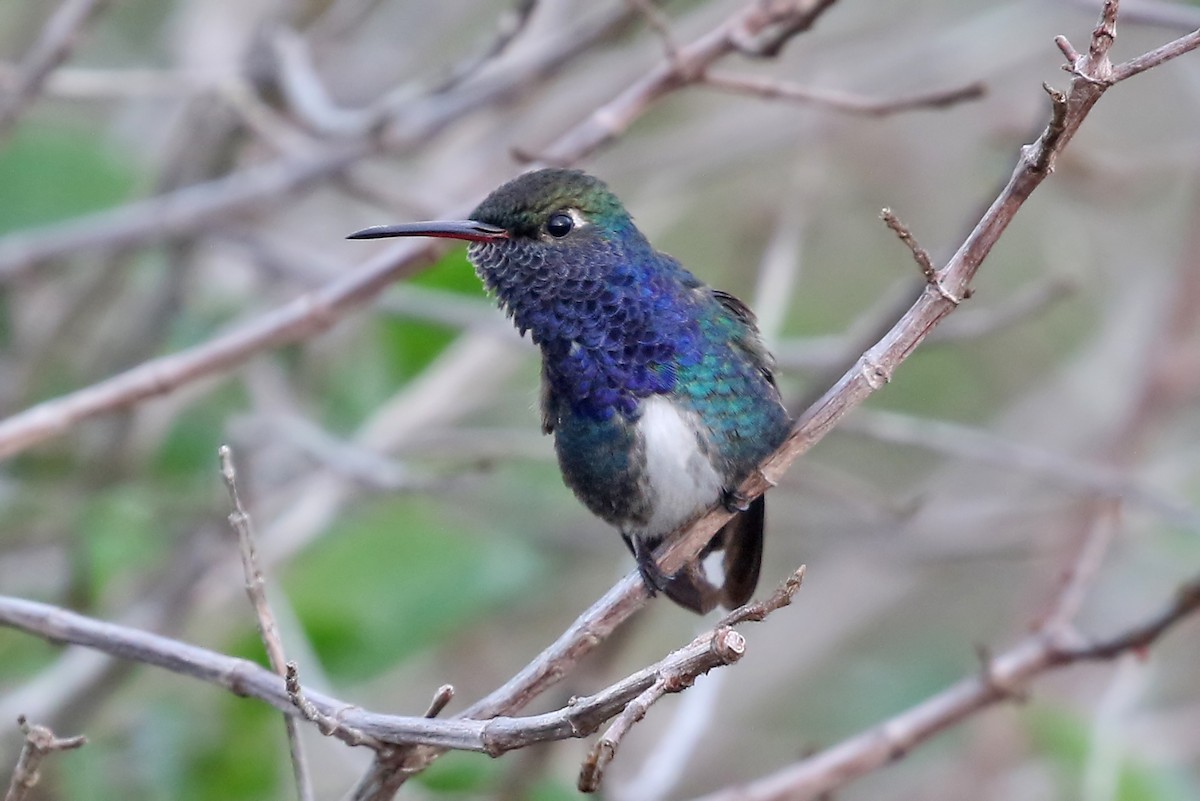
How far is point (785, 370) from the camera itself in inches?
176

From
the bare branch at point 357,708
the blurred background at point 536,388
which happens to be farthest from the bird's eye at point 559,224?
the bare branch at point 357,708

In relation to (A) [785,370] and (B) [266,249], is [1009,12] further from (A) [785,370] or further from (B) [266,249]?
(B) [266,249]

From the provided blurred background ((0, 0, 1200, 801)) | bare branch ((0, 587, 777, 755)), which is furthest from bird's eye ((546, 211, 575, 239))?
bare branch ((0, 587, 777, 755))

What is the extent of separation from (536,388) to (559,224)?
A: 16.0 inches

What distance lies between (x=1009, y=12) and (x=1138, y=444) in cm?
156

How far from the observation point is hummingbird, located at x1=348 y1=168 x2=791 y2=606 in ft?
9.10

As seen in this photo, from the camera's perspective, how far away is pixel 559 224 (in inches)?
116

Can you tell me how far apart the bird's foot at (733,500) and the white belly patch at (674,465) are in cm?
2

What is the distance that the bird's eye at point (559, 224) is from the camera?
2.94m

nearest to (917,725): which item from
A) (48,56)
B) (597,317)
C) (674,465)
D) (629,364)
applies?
(674,465)

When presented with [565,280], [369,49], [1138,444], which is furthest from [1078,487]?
[369,49]

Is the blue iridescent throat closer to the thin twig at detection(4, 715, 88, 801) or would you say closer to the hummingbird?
the hummingbird

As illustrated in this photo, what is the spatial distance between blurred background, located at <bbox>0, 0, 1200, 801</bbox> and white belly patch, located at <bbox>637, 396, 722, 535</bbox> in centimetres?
59

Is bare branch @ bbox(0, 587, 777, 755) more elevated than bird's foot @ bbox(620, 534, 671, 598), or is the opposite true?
bare branch @ bbox(0, 587, 777, 755)
